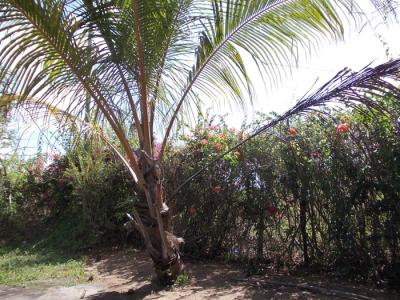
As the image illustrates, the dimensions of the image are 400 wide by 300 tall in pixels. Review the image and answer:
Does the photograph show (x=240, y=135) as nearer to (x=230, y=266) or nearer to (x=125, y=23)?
(x=230, y=266)

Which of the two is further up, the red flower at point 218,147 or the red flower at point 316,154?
the red flower at point 218,147

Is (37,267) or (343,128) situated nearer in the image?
(343,128)

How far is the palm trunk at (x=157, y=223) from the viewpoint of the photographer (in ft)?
17.3

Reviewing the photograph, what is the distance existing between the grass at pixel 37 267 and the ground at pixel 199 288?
0.19 meters

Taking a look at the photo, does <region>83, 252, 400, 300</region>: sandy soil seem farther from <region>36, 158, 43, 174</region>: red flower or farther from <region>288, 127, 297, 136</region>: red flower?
<region>36, 158, 43, 174</region>: red flower

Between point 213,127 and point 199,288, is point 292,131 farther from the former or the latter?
point 199,288

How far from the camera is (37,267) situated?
7.50 m

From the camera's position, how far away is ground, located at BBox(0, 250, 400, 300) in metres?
5.36

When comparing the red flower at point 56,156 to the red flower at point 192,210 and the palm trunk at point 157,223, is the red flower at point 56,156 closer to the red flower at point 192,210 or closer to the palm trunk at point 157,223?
the red flower at point 192,210

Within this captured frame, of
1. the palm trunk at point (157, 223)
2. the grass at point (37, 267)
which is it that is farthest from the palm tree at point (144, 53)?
the grass at point (37, 267)

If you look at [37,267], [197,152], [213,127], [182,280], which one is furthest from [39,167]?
[182,280]

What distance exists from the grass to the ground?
0.19 meters

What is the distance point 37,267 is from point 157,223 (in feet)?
10.7

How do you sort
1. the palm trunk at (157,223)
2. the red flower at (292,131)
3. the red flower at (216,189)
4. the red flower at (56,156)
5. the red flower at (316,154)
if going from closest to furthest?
the palm trunk at (157,223) → the red flower at (316,154) → the red flower at (292,131) → the red flower at (216,189) → the red flower at (56,156)
